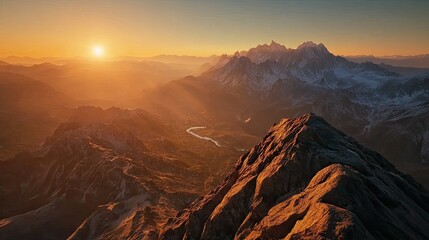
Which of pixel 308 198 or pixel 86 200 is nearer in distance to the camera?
pixel 308 198

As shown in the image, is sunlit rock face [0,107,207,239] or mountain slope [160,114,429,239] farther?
sunlit rock face [0,107,207,239]

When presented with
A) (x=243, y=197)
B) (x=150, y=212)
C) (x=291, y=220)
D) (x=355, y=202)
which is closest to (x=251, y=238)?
(x=291, y=220)

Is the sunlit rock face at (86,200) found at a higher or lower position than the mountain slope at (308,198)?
lower

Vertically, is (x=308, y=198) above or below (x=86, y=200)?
above

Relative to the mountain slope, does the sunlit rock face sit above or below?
below

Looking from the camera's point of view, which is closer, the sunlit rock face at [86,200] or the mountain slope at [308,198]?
the mountain slope at [308,198]

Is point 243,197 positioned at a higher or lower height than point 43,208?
higher

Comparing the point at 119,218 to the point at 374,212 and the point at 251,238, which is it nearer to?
the point at 251,238

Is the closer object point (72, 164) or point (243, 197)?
point (243, 197)
